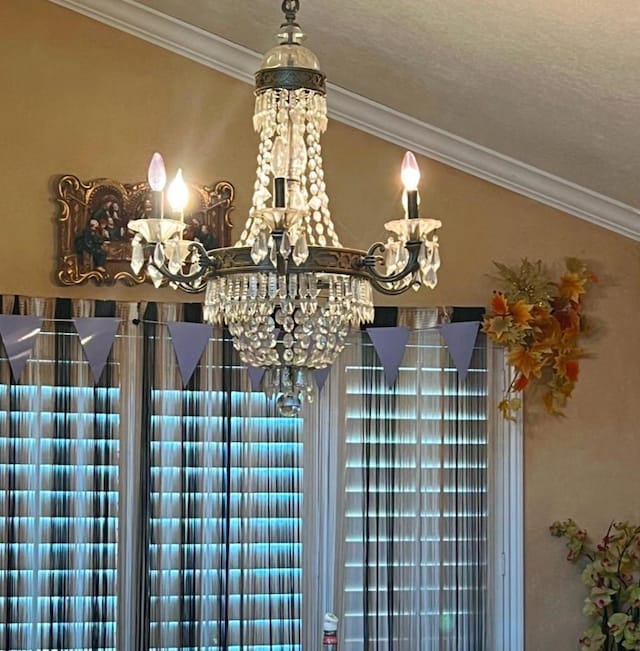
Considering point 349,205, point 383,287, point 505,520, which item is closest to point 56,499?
point 349,205

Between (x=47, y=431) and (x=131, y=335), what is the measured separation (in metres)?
0.46

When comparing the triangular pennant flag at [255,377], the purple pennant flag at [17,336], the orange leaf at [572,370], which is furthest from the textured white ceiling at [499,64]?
the purple pennant flag at [17,336]

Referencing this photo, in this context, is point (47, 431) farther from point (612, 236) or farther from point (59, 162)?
point (612, 236)

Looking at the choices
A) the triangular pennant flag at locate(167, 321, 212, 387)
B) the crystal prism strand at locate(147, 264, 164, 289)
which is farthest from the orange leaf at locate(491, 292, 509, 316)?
the crystal prism strand at locate(147, 264, 164, 289)

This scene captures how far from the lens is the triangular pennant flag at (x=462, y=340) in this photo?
4.18m

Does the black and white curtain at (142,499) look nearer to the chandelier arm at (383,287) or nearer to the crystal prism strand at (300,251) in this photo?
the chandelier arm at (383,287)

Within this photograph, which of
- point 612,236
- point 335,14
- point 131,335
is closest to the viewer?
point 335,14

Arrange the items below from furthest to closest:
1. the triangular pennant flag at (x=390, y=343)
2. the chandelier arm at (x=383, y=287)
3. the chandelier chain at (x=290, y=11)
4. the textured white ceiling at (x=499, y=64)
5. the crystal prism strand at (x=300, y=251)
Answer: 1. the triangular pennant flag at (x=390, y=343)
2. the textured white ceiling at (x=499, y=64)
3. the chandelier chain at (x=290, y=11)
4. the chandelier arm at (x=383, y=287)
5. the crystal prism strand at (x=300, y=251)

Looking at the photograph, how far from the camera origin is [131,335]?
4.08 metres

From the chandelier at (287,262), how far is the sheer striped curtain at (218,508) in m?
1.69

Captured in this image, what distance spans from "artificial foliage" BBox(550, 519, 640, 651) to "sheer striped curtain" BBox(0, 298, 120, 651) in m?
1.74

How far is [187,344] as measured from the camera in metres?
4.07

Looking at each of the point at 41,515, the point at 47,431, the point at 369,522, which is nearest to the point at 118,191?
the point at 47,431

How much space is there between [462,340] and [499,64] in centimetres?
122
